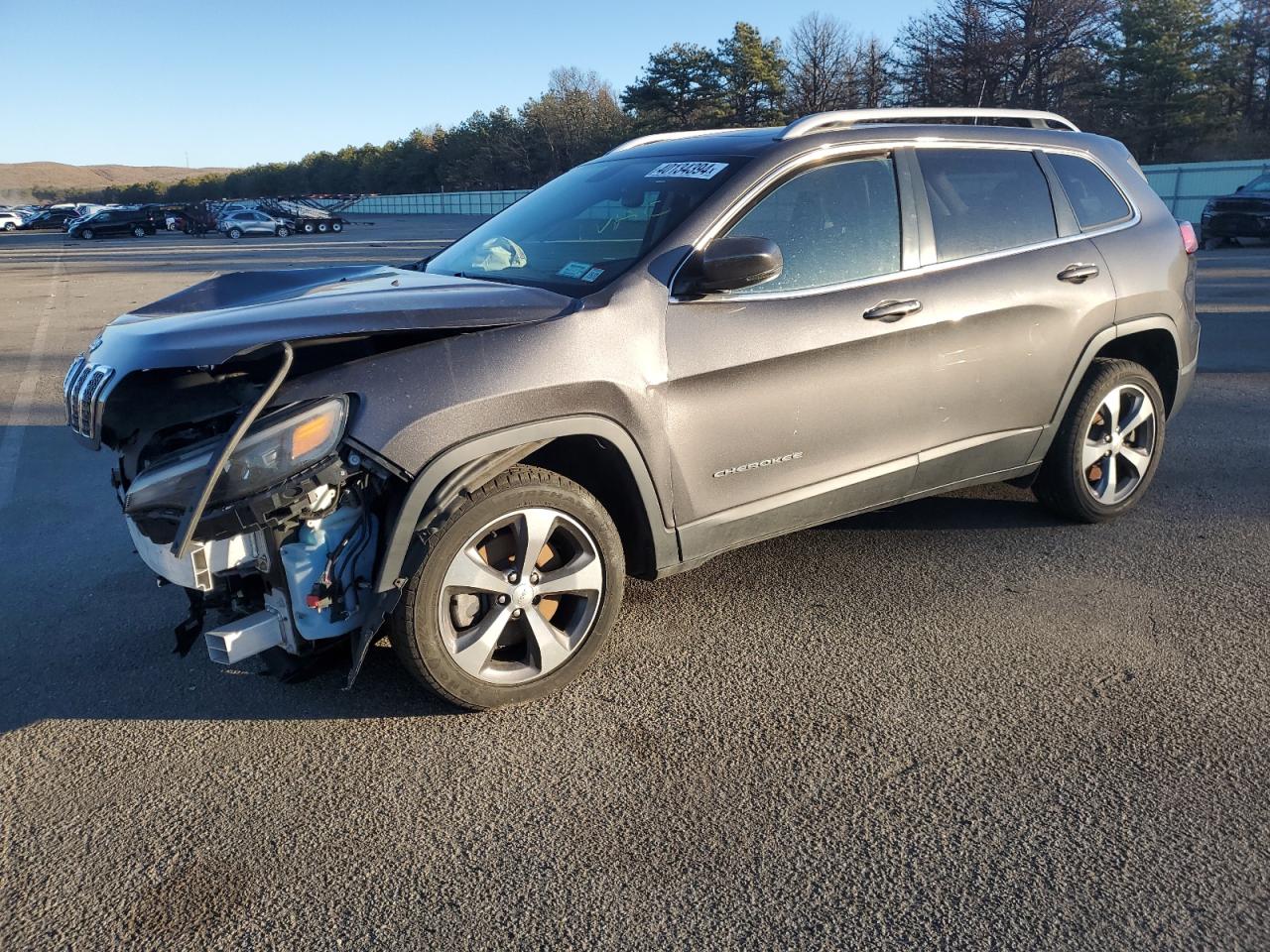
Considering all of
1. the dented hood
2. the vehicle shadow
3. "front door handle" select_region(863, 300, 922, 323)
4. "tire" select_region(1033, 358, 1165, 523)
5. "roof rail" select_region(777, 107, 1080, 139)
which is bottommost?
the vehicle shadow

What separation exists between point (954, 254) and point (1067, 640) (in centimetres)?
164

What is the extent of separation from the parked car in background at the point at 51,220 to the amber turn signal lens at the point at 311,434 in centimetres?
6582

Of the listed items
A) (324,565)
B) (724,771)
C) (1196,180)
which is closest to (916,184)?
(724,771)

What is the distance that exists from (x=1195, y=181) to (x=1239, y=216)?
Answer: 14.2 metres

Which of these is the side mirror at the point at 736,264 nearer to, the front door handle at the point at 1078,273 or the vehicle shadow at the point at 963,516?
the front door handle at the point at 1078,273

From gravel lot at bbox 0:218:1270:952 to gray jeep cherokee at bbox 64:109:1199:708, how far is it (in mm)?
337

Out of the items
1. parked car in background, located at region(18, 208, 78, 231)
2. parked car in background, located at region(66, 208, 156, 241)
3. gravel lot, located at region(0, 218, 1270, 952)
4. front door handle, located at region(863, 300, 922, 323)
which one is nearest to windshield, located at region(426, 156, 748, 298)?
front door handle, located at region(863, 300, 922, 323)

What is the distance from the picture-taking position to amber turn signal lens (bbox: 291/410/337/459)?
279 cm

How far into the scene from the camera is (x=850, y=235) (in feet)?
12.6

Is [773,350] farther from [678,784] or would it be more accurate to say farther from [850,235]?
[678,784]

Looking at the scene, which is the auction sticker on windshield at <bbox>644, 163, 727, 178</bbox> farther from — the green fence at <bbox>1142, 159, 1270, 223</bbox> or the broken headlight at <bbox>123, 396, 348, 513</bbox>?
the green fence at <bbox>1142, 159, 1270, 223</bbox>

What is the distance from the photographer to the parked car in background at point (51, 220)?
5872cm

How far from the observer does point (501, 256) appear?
4.11 meters

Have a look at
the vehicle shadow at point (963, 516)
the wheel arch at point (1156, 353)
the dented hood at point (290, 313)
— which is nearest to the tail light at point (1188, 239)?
the wheel arch at point (1156, 353)
